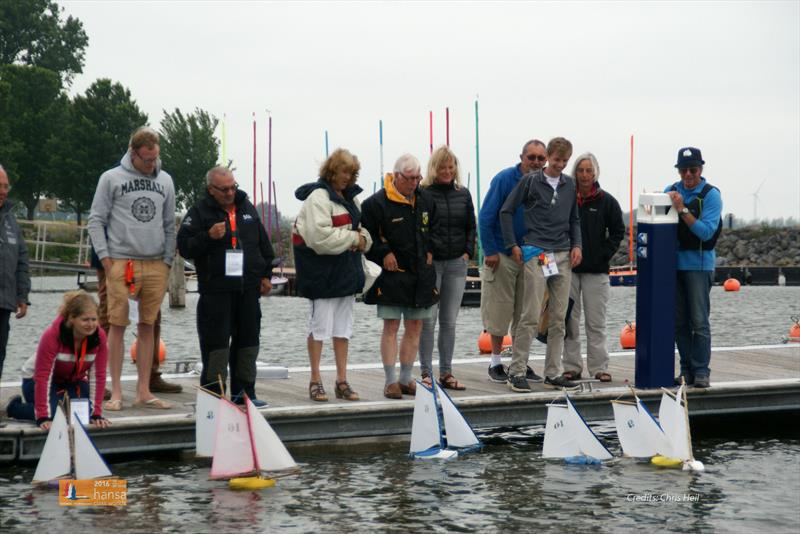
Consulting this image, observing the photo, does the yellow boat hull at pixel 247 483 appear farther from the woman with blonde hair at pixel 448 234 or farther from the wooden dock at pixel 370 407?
the woman with blonde hair at pixel 448 234

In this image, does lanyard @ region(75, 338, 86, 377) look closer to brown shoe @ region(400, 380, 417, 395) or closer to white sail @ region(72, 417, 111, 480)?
white sail @ region(72, 417, 111, 480)

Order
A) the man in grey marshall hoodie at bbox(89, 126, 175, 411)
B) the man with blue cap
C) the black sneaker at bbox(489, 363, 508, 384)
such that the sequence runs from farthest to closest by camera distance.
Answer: the black sneaker at bbox(489, 363, 508, 384) → the man with blue cap → the man in grey marshall hoodie at bbox(89, 126, 175, 411)

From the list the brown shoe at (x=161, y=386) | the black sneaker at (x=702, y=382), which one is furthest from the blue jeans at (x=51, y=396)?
A: the black sneaker at (x=702, y=382)

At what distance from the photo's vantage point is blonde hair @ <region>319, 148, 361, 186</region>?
9.37m

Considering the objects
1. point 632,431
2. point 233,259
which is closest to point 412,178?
point 233,259

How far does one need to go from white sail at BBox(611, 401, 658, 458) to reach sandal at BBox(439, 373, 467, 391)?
1.46m

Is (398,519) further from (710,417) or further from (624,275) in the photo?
(624,275)

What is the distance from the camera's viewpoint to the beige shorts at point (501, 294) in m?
10.4

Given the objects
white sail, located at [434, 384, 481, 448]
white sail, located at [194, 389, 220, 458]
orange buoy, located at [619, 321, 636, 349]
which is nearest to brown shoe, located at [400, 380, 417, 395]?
white sail, located at [434, 384, 481, 448]

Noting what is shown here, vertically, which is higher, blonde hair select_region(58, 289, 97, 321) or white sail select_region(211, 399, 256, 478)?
blonde hair select_region(58, 289, 97, 321)

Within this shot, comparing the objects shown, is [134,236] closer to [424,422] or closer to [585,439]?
[424,422]

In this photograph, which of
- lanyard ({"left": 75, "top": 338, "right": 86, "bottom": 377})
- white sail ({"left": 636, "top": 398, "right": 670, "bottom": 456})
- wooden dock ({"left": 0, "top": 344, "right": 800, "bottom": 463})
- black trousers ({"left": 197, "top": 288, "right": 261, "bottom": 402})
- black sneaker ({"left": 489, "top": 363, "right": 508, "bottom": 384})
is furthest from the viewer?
black sneaker ({"left": 489, "top": 363, "right": 508, "bottom": 384})

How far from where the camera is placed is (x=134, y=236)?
29.5 feet

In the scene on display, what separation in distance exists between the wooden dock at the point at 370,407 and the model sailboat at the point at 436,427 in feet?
0.87
